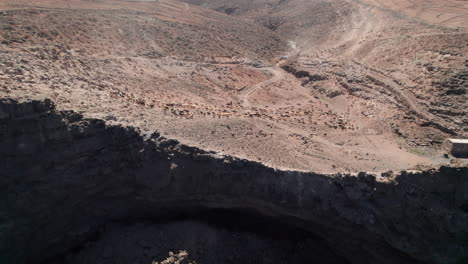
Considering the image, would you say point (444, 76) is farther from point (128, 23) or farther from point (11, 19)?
point (11, 19)

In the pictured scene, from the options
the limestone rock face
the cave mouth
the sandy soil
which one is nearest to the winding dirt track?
the sandy soil

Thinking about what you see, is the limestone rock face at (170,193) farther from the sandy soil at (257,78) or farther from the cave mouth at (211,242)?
the sandy soil at (257,78)

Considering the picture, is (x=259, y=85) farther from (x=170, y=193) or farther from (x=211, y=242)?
(x=211, y=242)

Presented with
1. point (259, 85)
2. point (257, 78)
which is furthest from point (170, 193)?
point (257, 78)

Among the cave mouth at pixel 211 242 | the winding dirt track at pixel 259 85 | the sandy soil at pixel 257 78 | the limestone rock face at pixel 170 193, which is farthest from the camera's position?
the winding dirt track at pixel 259 85

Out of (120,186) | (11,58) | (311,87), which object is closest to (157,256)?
(120,186)

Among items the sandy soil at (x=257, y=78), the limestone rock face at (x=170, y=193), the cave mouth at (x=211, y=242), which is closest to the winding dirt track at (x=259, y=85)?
the sandy soil at (x=257, y=78)
